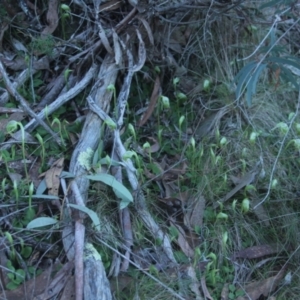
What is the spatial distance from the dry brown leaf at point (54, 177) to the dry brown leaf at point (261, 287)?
2.58ft

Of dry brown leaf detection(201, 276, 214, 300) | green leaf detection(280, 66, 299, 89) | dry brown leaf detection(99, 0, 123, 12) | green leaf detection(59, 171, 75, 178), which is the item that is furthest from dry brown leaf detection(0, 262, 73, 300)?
dry brown leaf detection(99, 0, 123, 12)

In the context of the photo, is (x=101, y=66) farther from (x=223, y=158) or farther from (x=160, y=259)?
(x=160, y=259)

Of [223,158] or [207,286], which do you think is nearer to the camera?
[207,286]

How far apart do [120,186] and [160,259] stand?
0.32 m

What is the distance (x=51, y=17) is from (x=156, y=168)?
1.05 metres

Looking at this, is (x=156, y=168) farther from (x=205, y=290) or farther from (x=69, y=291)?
(x=69, y=291)

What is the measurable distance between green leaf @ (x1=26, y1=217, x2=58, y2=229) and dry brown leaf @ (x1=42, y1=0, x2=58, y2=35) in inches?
46.0

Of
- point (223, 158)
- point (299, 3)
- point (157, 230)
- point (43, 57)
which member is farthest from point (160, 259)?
point (299, 3)

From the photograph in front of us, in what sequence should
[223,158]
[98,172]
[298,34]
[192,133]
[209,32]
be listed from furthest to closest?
1. [298,34]
2. [209,32]
3. [192,133]
4. [223,158]
5. [98,172]

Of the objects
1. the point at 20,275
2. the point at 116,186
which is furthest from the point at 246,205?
the point at 20,275

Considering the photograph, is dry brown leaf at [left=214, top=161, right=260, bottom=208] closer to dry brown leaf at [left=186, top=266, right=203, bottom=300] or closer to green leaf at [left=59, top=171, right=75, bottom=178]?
dry brown leaf at [left=186, top=266, right=203, bottom=300]

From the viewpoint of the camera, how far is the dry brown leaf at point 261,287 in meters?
2.09

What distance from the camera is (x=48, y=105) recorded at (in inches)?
101

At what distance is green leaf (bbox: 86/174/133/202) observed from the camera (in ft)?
7.02
